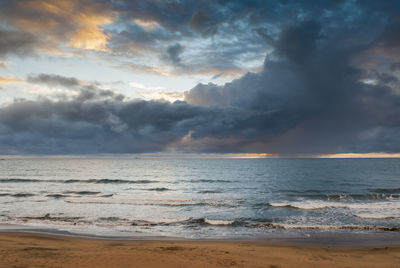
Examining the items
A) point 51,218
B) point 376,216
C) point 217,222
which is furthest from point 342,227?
point 51,218

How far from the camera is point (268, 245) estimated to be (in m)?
16.1

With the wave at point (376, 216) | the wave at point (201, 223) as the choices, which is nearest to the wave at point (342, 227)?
the wave at point (201, 223)

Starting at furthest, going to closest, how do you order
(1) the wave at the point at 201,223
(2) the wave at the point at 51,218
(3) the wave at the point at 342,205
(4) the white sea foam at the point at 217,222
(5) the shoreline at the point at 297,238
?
(3) the wave at the point at 342,205, (2) the wave at the point at 51,218, (4) the white sea foam at the point at 217,222, (1) the wave at the point at 201,223, (5) the shoreline at the point at 297,238

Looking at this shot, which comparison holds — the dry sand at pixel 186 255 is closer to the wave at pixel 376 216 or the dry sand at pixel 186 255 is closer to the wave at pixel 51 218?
the wave at pixel 51 218

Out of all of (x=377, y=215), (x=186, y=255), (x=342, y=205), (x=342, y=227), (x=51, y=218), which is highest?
(x=186, y=255)

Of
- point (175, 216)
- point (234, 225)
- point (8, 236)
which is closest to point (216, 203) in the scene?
point (175, 216)

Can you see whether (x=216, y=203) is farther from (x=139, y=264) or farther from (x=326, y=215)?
(x=139, y=264)

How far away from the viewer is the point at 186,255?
42.4 feet

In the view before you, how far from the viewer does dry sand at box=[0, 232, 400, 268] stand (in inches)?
457

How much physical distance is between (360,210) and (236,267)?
22053 millimetres

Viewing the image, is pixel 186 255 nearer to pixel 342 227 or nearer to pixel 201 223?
pixel 201 223

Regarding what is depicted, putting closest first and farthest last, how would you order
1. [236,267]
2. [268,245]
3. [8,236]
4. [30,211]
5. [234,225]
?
[236,267] < [268,245] < [8,236] < [234,225] < [30,211]

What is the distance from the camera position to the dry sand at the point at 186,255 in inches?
457

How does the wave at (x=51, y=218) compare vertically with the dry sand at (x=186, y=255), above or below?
below
